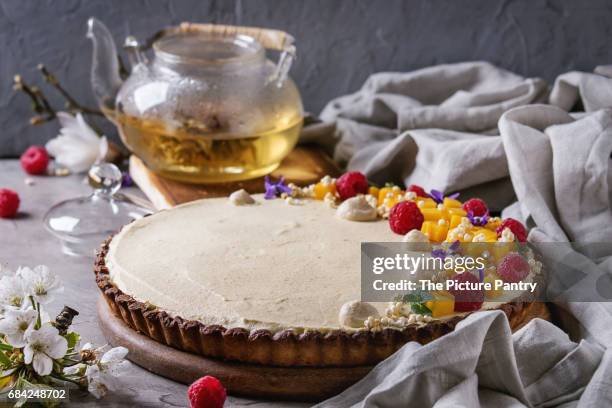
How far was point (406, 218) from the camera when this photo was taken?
176cm

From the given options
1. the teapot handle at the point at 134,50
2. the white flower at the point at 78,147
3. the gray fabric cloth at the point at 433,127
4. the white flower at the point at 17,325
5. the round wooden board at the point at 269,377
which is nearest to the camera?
the white flower at the point at 17,325

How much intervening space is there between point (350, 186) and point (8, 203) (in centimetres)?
75

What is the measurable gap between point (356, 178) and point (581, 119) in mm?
466

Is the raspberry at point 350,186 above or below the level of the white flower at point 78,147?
above

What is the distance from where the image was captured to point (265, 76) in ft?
6.94

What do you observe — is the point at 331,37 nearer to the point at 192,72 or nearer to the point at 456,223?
the point at 192,72

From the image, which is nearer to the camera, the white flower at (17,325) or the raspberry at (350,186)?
the white flower at (17,325)

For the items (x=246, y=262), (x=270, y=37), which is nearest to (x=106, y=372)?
(x=246, y=262)

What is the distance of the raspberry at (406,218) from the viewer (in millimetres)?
1765

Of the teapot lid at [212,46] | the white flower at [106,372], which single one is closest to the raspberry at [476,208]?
the teapot lid at [212,46]

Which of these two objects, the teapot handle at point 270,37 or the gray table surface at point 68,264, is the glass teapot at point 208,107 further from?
the gray table surface at point 68,264

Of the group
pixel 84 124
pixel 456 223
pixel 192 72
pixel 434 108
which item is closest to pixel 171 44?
pixel 192 72

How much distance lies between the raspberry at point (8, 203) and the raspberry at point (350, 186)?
720 mm

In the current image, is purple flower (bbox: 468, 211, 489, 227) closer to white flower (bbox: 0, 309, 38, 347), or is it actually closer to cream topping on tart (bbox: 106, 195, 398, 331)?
cream topping on tart (bbox: 106, 195, 398, 331)
